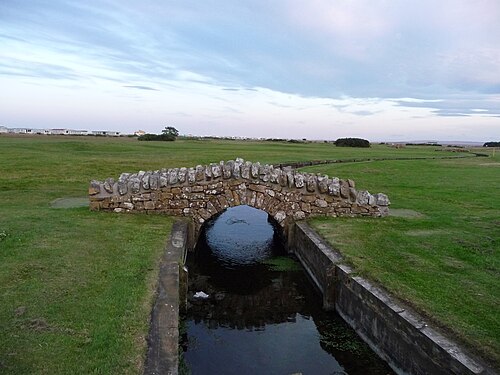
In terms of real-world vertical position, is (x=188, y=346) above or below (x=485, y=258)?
below

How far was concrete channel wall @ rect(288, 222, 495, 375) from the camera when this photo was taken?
20.1ft

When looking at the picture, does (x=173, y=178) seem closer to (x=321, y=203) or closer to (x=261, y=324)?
(x=321, y=203)

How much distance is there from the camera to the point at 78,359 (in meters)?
5.64

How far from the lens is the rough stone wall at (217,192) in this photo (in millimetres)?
14430

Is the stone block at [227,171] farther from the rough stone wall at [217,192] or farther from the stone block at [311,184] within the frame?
the stone block at [311,184]

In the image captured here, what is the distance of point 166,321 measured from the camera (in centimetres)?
697

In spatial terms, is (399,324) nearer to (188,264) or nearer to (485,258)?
(485,258)

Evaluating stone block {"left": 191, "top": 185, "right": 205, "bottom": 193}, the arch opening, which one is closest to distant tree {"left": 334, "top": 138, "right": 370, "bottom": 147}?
the arch opening

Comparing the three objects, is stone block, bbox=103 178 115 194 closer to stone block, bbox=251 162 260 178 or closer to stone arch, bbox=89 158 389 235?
stone arch, bbox=89 158 389 235

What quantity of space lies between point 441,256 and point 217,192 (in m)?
6.87

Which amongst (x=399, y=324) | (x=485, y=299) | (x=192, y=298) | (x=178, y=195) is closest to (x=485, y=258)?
(x=485, y=299)

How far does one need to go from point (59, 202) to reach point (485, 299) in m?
14.1

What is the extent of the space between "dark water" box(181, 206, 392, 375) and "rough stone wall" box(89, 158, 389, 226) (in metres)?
1.59

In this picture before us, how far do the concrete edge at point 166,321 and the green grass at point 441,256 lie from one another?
12.8ft
